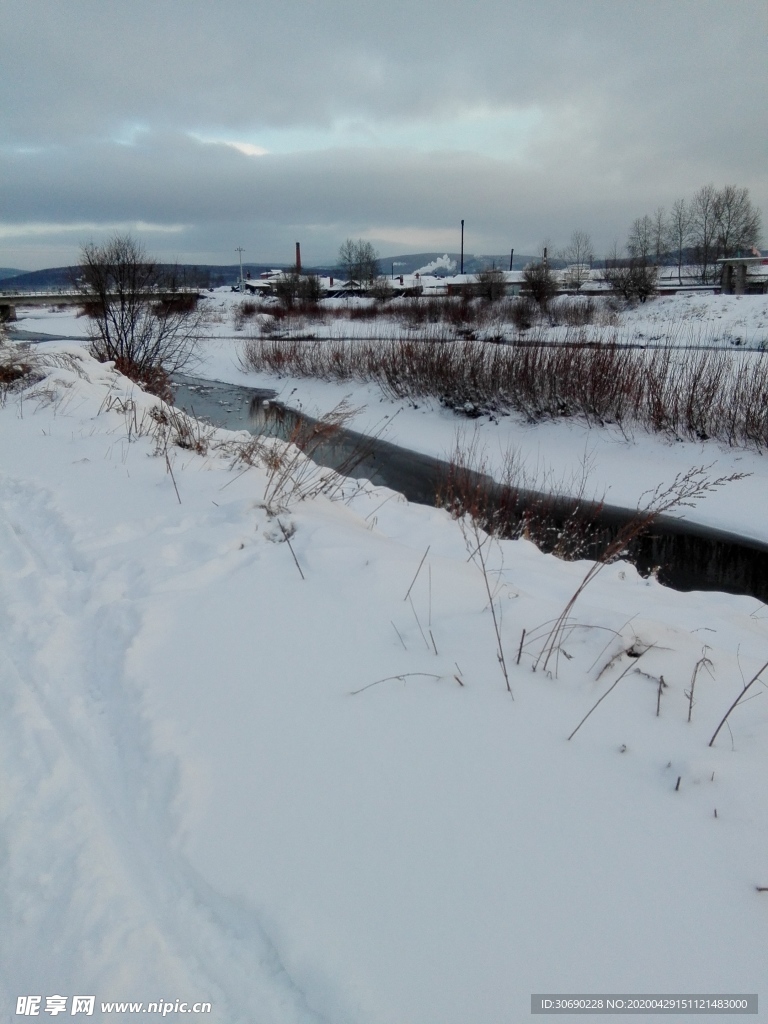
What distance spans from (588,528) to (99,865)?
7983 millimetres

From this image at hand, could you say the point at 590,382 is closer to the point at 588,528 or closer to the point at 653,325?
the point at 588,528

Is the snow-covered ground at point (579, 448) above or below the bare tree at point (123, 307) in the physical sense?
below

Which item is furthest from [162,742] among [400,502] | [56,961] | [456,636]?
[400,502]

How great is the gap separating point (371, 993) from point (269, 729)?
1026 millimetres

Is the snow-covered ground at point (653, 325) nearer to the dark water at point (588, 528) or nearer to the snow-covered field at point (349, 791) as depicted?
the dark water at point (588, 528)

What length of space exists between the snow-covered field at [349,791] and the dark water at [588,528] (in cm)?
322

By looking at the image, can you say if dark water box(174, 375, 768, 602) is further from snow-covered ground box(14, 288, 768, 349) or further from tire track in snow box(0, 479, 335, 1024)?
snow-covered ground box(14, 288, 768, 349)

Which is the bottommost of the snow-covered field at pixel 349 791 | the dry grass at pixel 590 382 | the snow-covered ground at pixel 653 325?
the snow-covered field at pixel 349 791

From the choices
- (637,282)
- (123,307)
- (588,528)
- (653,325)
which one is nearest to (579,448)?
(588,528)

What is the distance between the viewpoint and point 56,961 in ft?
5.27

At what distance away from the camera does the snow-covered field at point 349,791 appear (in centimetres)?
163

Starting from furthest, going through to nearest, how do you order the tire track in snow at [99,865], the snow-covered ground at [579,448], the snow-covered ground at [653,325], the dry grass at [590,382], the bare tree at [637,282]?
the bare tree at [637,282] < the snow-covered ground at [653,325] < the dry grass at [590,382] < the snow-covered ground at [579,448] < the tire track in snow at [99,865]

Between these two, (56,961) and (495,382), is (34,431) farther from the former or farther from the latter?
(495,382)

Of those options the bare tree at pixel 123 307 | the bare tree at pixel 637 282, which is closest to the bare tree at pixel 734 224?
the bare tree at pixel 637 282
